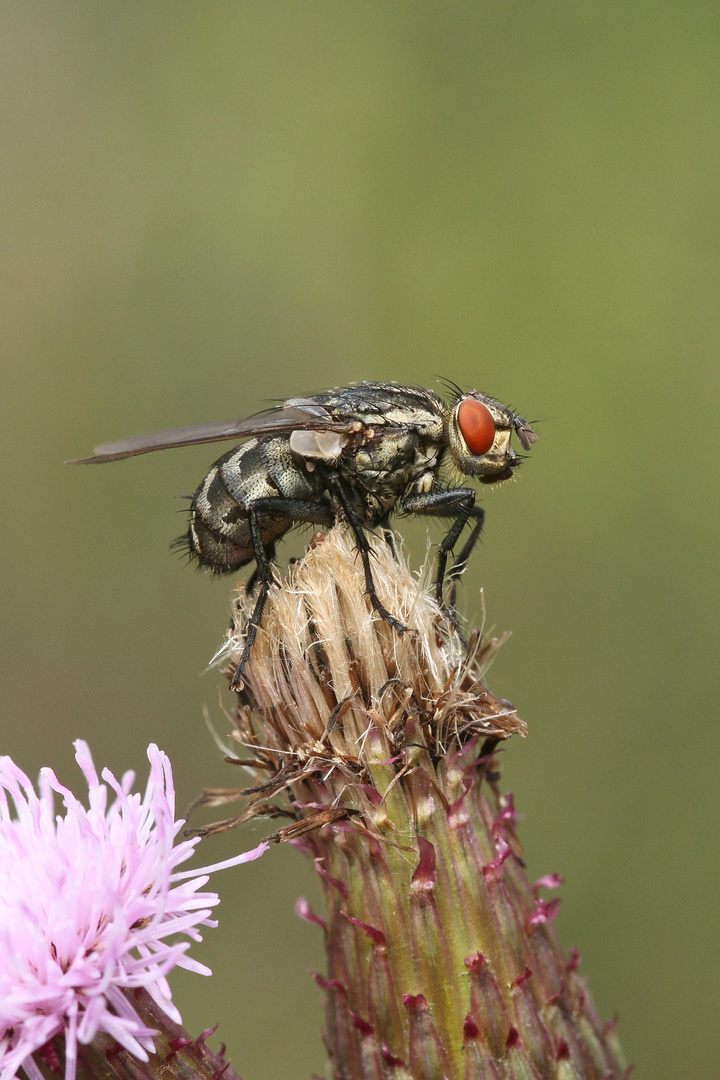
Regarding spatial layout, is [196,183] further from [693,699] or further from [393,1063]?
[393,1063]

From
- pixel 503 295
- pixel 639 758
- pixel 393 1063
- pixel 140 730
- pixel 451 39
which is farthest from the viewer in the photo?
pixel 451 39

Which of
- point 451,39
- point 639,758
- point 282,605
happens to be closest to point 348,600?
point 282,605

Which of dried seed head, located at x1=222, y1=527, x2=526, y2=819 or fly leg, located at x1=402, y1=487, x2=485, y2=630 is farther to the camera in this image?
fly leg, located at x1=402, y1=487, x2=485, y2=630

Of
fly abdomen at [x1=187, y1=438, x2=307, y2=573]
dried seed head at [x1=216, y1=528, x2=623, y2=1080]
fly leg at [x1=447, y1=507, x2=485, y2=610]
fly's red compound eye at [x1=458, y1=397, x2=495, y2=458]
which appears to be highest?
fly's red compound eye at [x1=458, y1=397, x2=495, y2=458]

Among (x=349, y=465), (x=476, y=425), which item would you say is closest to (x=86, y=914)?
(x=349, y=465)

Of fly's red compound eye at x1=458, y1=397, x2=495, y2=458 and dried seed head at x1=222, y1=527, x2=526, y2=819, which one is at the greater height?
fly's red compound eye at x1=458, y1=397, x2=495, y2=458

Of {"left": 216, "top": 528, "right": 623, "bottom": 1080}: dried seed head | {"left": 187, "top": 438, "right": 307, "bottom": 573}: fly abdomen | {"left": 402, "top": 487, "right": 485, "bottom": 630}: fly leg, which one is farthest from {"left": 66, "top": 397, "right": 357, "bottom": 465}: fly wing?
{"left": 216, "top": 528, "right": 623, "bottom": 1080}: dried seed head

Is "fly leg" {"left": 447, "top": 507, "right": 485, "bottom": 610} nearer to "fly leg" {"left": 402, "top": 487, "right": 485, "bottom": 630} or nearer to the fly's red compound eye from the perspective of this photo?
"fly leg" {"left": 402, "top": 487, "right": 485, "bottom": 630}
